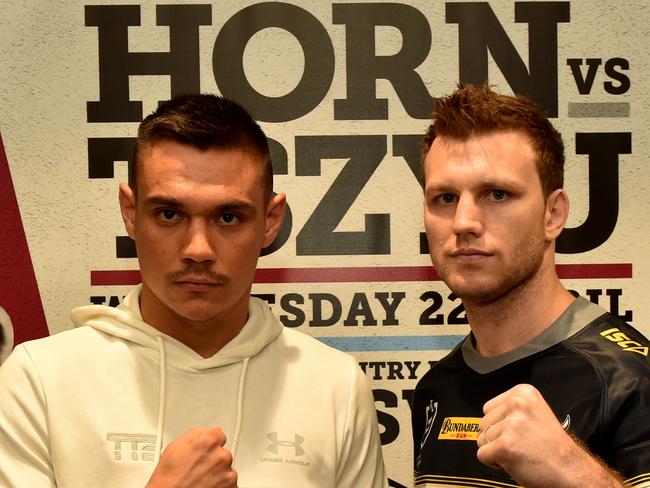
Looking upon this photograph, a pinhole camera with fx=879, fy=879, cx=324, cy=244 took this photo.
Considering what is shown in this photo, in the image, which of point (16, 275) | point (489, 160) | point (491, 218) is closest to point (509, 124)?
point (489, 160)

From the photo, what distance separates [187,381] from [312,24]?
1207 mm

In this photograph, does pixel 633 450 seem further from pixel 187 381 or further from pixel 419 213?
pixel 419 213

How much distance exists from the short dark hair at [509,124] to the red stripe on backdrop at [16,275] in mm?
1286

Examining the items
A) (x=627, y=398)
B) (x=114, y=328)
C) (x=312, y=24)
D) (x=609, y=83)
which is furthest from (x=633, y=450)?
(x=312, y=24)

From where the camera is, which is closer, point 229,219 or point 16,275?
point 229,219

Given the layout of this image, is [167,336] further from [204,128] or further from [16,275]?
[16,275]

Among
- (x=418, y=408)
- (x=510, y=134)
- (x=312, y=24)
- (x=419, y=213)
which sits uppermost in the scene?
(x=312, y=24)

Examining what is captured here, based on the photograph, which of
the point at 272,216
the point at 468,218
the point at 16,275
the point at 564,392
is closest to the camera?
the point at 564,392

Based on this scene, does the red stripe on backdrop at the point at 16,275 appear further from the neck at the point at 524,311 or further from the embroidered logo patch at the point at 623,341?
the embroidered logo patch at the point at 623,341

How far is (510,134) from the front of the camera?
1.70 meters

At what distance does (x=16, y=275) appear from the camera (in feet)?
7.98

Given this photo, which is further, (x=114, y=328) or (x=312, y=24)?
(x=312, y=24)

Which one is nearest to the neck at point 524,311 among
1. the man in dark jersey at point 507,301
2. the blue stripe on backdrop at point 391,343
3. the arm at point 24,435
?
the man in dark jersey at point 507,301

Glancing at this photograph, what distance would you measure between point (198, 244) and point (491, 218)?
0.55 m
